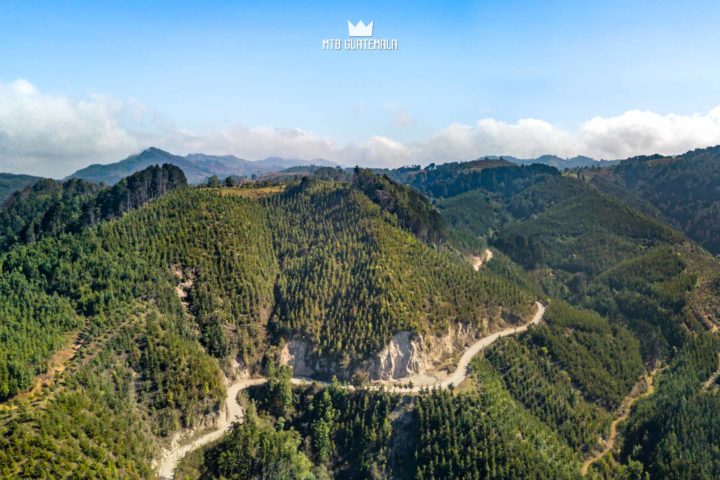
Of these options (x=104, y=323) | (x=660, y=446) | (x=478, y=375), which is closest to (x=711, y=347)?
(x=660, y=446)

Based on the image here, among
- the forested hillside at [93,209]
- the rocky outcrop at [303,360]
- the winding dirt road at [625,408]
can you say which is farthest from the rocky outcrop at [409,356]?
the forested hillside at [93,209]

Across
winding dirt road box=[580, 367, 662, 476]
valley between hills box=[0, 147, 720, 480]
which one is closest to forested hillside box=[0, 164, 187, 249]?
valley between hills box=[0, 147, 720, 480]

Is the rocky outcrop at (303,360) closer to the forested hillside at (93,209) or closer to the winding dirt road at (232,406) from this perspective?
the winding dirt road at (232,406)

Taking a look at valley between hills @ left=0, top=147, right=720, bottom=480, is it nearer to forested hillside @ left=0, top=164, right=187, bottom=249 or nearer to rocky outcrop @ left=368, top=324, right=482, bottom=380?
rocky outcrop @ left=368, top=324, right=482, bottom=380

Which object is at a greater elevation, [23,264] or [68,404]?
[23,264]

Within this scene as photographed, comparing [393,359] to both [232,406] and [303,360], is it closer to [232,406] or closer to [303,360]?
[303,360]

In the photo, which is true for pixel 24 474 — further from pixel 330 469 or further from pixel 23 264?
pixel 23 264

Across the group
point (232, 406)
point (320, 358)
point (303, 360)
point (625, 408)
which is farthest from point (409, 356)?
point (625, 408)
